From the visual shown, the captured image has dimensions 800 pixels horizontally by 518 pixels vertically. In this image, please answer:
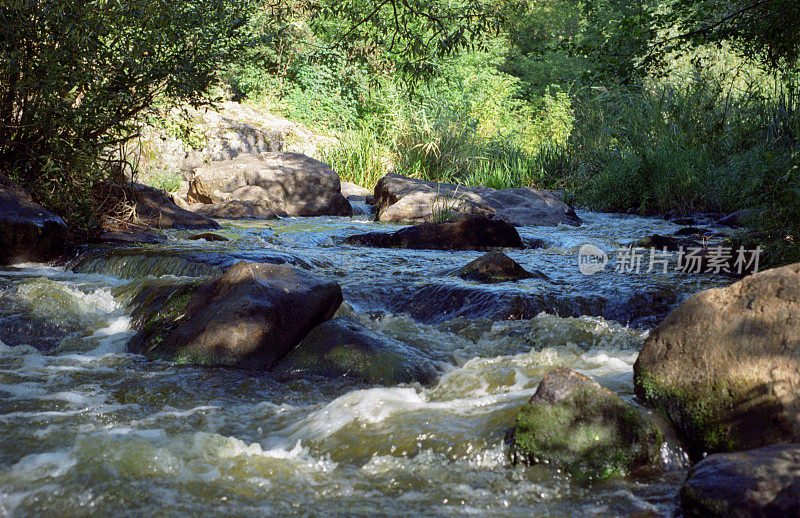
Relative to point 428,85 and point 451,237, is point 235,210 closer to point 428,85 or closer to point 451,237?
point 428,85

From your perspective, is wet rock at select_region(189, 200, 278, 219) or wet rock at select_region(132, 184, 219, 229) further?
wet rock at select_region(189, 200, 278, 219)

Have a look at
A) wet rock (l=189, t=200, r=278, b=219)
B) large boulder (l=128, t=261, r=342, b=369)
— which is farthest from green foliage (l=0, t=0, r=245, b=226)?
wet rock (l=189, t=200, r=278, b=219)

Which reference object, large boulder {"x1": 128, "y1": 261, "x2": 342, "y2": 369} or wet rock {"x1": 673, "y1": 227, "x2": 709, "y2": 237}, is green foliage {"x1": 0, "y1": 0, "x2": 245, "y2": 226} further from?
wet rock {"x1": 673, "y1": 227, "x2": 709, "y2": 237}

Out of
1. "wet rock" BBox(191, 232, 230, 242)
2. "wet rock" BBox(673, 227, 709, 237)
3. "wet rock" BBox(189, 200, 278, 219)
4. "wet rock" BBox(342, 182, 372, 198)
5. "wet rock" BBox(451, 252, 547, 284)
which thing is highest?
"wet rock" BBox(342, 182, 372, 198)

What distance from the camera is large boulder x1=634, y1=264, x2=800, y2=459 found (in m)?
2.75

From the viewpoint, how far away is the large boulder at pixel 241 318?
4270mm

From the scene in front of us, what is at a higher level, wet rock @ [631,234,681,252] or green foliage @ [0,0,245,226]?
green foliage @ [0,0,245,226]

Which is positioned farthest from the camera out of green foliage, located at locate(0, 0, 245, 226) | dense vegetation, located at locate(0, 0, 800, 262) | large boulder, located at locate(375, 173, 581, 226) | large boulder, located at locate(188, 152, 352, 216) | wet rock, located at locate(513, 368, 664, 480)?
large boulder, located at locate(188, 152, 352, 216)

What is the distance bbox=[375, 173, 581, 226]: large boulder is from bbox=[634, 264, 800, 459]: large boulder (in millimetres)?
7595

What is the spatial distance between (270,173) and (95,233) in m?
5.43

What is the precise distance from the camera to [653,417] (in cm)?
294

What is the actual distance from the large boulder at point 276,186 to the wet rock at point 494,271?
6.20 metres

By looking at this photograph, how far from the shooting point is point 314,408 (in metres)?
3.49

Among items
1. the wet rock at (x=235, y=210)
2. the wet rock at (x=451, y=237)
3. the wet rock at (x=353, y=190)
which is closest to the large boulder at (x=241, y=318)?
the wet rock at (x=451, y=237)
